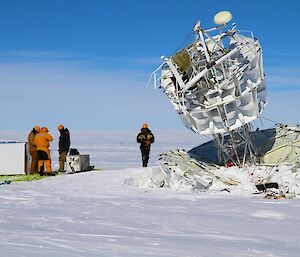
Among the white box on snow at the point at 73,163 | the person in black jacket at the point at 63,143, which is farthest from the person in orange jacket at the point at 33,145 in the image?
the white box on snow at the point at 73,163

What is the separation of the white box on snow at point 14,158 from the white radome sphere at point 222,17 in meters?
9.03

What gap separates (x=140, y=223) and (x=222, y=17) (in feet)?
28.2

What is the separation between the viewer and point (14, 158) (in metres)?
19.4

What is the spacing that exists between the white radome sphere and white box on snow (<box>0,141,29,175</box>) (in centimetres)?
903

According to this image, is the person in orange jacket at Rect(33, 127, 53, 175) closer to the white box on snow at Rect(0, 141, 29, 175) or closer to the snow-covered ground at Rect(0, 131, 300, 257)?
the white box on snow at Rect(0, 141, 29, 175)

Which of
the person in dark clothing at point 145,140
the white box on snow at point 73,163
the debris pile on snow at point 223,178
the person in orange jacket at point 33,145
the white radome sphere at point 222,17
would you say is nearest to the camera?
the debris pile on snow at point 223,178

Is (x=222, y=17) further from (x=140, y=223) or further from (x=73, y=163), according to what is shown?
(x=140, y=223)

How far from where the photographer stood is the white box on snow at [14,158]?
1920 centimetres

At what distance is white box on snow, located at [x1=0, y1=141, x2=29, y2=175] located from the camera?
1920 cm

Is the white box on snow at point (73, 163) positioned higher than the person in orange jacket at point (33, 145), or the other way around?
the person in orange jacket at point (33, 145)

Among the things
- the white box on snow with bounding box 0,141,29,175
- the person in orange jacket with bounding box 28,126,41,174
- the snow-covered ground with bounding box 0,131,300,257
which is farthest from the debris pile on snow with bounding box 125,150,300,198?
the white box on snow with bounding box 0,141,29,175

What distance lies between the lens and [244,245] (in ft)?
22.1

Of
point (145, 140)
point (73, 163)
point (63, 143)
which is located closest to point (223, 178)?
point (145, 140)

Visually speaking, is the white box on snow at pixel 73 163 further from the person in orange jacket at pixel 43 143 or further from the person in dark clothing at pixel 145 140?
the person in dark clothing at pixel 145 140
